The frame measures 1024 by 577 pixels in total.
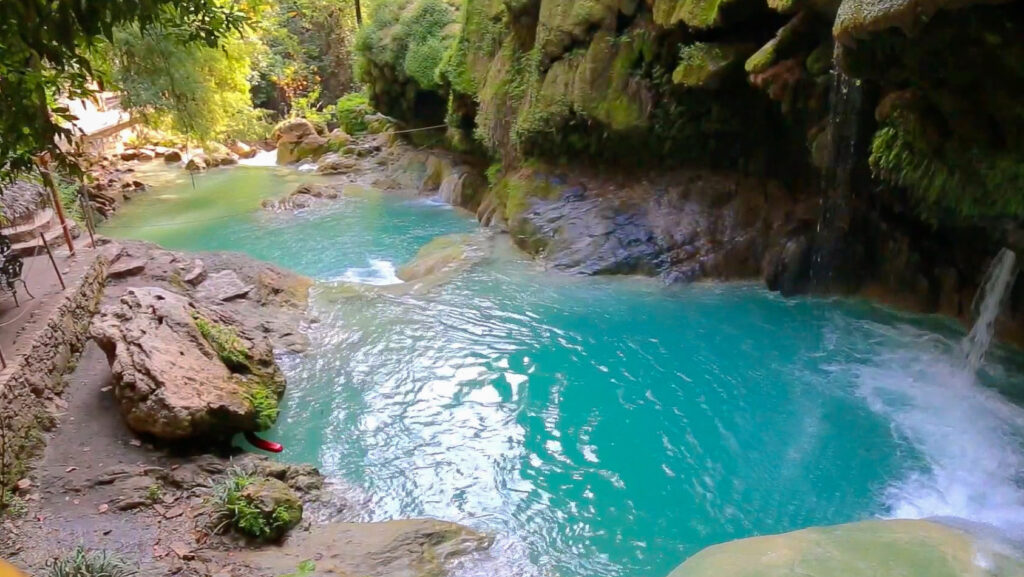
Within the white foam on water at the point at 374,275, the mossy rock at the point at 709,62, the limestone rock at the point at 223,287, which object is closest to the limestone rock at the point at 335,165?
the white foam on water at the point at 374,275

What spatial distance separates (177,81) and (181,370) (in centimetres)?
1190

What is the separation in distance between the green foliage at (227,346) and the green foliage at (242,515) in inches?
101

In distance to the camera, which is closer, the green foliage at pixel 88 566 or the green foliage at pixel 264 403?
the green foliage at pixel 88 566

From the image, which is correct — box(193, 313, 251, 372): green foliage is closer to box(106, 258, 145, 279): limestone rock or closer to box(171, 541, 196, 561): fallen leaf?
box(106, 258, 145, 279): limestone rock

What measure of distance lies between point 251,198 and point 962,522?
765 inches

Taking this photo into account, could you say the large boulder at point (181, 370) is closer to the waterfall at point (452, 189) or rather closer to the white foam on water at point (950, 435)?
the white foam on water at point (950, 435)

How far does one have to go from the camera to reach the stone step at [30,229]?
9.23 m

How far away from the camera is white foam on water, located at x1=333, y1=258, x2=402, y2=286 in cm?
1240

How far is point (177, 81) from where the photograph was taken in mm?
16578

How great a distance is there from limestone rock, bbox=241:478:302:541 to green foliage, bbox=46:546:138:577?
39.1 inches

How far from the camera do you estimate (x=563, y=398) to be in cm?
789

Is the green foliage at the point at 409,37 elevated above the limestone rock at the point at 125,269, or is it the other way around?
the green foliage at the point at 409,37

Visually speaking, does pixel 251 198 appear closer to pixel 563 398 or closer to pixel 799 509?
pixel 563 398

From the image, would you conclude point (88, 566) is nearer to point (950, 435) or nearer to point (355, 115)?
point (950, 435)
